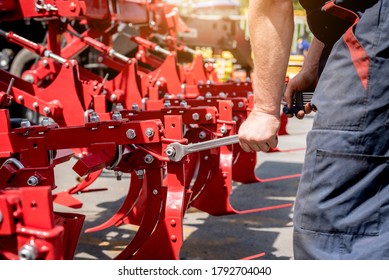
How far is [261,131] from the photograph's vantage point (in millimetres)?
1850

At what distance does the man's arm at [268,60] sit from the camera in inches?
71.9

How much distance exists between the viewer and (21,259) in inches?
65.2

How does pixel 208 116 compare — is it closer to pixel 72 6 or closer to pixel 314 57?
pixel 314 57

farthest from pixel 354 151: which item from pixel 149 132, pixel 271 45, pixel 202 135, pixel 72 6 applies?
pixel 72 6

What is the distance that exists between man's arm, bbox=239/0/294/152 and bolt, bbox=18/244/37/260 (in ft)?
2.27

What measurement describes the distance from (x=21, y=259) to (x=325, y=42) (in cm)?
113

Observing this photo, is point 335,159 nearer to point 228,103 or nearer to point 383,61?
point 383,61

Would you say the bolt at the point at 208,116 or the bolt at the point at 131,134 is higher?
the bolt at the point at 131,134

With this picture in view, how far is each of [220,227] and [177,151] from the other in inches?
70.8

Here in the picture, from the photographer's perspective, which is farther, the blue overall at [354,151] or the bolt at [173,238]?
the bolt at [173,238]

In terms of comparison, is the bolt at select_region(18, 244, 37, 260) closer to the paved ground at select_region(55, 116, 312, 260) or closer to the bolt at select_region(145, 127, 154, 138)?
the bolt at select_region(145, 127, 154, 138)

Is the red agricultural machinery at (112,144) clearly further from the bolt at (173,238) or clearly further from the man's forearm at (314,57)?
the man's forearm at (314,57)

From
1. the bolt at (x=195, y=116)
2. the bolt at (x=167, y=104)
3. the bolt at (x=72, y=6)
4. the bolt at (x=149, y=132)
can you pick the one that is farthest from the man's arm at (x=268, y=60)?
the bolt at (x=72, y=6)
